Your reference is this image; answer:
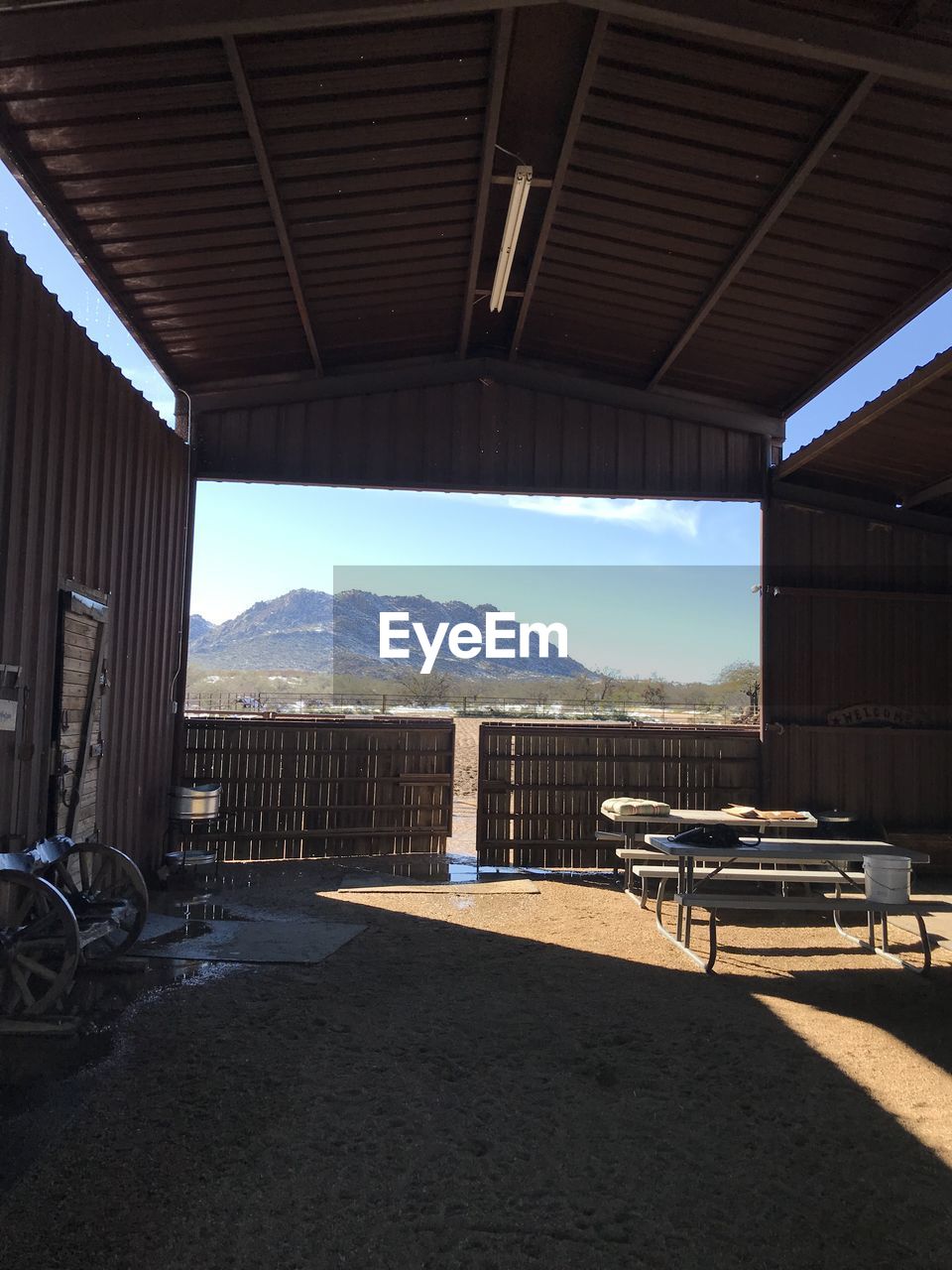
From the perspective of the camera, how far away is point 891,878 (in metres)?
6.70

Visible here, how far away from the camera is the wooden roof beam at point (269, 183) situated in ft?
17.9

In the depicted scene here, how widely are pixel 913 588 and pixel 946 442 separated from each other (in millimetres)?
2413

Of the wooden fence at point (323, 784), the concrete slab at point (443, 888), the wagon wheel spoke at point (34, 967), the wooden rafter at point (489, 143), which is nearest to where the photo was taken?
the wagon wheel spoke at point (34, 967)

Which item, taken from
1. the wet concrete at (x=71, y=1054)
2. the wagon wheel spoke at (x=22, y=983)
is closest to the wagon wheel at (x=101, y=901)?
the wet concrete at (x=71, y=1054)

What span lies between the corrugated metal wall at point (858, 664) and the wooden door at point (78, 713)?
22.2ft

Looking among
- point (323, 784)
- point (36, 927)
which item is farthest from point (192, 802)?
point (36, 927)

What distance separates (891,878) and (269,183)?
6545 mm

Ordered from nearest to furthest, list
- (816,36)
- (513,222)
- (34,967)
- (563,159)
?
(34,967) → (816,36) → (563,159) → (513,222)

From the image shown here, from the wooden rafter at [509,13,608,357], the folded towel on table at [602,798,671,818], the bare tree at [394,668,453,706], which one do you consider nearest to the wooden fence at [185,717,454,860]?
the folded towel on table at [602,798,671,818]

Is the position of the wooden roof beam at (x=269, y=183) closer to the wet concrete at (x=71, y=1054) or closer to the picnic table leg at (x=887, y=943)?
the wet concrete at (x=71, y=1054)

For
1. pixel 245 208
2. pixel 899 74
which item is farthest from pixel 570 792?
pixel 899 74

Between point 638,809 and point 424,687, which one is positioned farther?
point 424,687

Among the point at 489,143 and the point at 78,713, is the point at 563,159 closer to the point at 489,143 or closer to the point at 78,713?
the point at 489,143

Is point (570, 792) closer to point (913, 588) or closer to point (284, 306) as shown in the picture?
point (913, 588)
